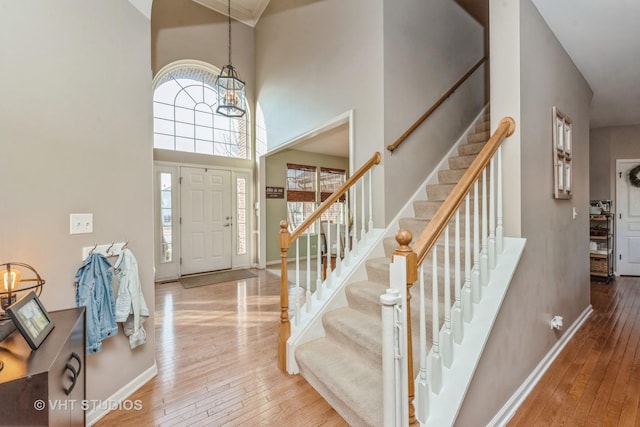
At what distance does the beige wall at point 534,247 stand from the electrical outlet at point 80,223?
89.1 inches

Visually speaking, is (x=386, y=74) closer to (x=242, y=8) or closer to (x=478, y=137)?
(x=478, y=137)

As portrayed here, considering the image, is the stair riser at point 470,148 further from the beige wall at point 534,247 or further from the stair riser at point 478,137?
the beige wall at point 534,247

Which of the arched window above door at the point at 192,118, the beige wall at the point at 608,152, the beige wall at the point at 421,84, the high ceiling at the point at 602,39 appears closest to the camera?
the high ceiling at the point at 602,39

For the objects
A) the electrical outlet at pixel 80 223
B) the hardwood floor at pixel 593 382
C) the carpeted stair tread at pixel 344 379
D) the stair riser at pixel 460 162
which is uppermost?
the stair riser at pixel 460 162

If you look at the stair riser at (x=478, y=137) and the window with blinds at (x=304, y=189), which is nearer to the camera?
the stair riser at (x=478, y=137)

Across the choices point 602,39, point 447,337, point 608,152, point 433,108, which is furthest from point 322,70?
point 608,152

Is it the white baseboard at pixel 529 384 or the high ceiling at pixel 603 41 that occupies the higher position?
the high ceiling at pixel 603 41

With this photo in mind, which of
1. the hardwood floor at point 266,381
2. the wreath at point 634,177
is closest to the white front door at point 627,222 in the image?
the wreath at point 634,177

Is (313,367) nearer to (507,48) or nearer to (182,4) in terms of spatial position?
(507,48)

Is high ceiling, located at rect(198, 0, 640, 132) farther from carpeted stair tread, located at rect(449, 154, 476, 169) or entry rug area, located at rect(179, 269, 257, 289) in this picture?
entry rug area, located at rect(179, 269, 257, 289)

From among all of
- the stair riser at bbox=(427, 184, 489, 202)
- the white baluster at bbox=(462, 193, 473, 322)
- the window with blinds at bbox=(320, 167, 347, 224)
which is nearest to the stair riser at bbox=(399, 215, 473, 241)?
the stair riser at bbox=(427, 184, 489, 202)

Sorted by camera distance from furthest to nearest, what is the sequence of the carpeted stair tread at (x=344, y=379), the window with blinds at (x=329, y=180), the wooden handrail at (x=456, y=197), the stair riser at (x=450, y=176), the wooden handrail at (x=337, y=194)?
the window with blinds at (x=329, y=180) < the stair riser at (x=450, y=176) < the wooden handrail at (x=337, y=194) < the carpeted stair tread at (x=344, y=379) < the wooden handrail at (x=456, y=197)

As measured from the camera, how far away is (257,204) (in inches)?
226

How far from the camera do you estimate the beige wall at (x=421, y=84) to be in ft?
9.11
